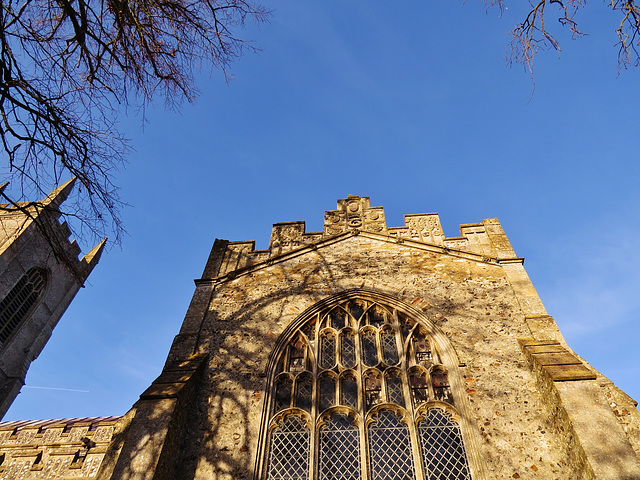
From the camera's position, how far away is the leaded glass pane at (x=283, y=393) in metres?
7.57

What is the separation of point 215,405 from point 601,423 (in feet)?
17.9

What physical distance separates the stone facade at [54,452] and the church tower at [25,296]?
7.97 m

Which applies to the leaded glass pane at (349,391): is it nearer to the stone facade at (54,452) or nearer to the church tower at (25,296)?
the stone facade at (54,452)

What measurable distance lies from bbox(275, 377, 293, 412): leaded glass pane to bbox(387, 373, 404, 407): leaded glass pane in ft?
5.29

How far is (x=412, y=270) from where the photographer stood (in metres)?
9.38

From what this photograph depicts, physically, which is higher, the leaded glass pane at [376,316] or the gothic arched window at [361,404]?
the leaded glass pane at [376,316]

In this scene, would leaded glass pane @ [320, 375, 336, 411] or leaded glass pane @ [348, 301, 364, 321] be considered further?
leaded glass pane @ [348, 301, 364, 321]

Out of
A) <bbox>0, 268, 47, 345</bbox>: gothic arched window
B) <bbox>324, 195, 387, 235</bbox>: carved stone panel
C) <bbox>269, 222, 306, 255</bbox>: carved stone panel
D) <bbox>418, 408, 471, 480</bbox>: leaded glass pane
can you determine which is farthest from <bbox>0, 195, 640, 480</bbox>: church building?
<bbox>0, 268, 47, 345</bbox>: gothic arched window

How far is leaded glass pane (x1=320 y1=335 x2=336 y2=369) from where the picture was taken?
812 cm

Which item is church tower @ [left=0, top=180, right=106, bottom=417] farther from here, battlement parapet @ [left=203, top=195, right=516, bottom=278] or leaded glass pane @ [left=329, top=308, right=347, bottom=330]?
leaded glass pane @ [left=329, top=308, right=347, bottom=330]

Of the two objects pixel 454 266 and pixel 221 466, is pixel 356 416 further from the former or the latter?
pixel 454 266

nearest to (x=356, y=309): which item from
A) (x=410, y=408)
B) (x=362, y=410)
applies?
(x=362, y=410)

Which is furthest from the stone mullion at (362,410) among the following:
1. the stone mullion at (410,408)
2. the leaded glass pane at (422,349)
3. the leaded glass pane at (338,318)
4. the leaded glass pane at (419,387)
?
the leaded glass pane at (422,349)

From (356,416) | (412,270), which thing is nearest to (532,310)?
(412,270)
